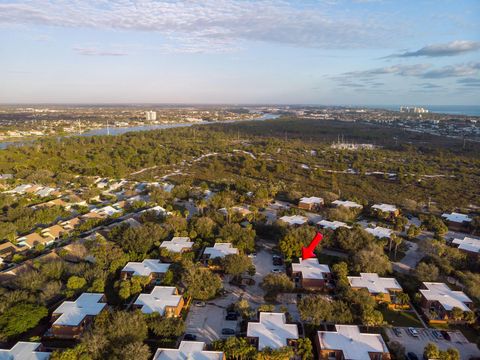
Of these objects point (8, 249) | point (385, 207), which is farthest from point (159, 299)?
point (385, 207)

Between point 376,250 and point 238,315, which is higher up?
point 376,250

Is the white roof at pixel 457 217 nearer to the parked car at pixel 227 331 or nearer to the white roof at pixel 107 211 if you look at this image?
the parked car at pixel 227 331

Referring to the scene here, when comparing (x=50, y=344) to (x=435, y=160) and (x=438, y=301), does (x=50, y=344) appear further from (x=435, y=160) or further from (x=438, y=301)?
(x=435, y=160)

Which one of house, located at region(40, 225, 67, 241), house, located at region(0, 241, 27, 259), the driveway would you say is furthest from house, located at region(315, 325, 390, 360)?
house, located at region(0, 241, 27, 259)

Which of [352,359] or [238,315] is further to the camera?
[238,315]

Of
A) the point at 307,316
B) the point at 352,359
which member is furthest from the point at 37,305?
the point at 352,359

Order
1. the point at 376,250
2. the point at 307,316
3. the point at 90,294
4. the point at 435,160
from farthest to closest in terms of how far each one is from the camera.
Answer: the point at 435,160, the point at 376,250, the point at 90,294, the point at 307,316

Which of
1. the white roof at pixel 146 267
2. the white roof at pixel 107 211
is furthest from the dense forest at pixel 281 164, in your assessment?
the white roof at pixel 146 267

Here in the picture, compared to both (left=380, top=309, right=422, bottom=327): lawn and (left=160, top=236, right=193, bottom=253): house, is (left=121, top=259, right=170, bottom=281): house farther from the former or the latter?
(left=380, top=309, right=422, bottom=327): lawn
